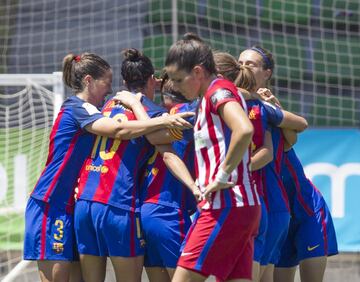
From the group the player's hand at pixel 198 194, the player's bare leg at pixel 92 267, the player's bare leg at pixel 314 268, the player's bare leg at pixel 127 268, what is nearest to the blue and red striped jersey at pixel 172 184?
the player's bare leg at pixel 127 268

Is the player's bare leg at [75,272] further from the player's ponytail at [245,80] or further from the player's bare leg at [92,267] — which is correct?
the player's ponytail at [245,80]

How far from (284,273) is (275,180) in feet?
2.80

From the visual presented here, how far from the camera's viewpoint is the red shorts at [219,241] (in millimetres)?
4273

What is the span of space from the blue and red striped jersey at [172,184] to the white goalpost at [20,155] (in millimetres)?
2123

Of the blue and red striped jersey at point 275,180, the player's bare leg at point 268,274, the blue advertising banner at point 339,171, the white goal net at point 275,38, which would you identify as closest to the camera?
the blue and red striped jersey at point 275,180

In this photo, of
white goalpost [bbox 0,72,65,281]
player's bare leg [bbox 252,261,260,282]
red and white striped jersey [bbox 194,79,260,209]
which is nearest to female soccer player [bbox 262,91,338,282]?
player's bare leg [bbox 252,261,260,282]

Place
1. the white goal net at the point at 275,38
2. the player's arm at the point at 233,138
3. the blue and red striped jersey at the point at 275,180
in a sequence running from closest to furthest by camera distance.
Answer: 1. the player's arm at the point at 233,138
2. the blue and red striped jersey at the point at 275,180
3. the white goal net at the point at 275,38

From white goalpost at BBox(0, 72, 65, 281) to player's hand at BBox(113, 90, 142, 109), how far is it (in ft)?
6.33

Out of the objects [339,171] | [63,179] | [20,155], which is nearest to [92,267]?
[63,179]

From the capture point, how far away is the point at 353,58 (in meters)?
10.5

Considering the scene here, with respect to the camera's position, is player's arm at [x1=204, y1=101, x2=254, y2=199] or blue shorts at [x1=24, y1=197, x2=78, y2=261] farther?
blue shorts at [x1=24, y1=197, x2=78, y2=261]

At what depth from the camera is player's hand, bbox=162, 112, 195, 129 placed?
4707 millimetres

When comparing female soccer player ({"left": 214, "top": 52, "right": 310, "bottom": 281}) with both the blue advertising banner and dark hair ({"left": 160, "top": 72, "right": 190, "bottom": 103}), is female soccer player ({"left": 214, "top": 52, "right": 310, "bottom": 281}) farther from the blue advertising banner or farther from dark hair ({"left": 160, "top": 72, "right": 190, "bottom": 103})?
the blue advertising banner

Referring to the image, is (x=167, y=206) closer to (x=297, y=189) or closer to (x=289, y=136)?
(x=289, y=136)
